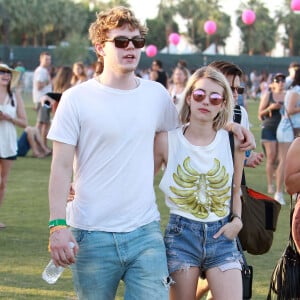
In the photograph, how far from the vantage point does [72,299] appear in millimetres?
6668

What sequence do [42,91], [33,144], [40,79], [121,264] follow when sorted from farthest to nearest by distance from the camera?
[42,91], [40,79], [33,144], [121,264]

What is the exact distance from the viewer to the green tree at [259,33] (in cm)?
9062

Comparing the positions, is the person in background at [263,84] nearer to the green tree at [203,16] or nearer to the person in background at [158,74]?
the person in background at [158,74]

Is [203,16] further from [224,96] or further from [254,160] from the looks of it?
[224,96]

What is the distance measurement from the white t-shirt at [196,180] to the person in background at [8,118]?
5321 millimetres

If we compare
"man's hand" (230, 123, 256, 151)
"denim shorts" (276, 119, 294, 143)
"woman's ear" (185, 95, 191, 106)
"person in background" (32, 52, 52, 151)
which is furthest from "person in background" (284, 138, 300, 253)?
"person in background" (32, 52, 52, 151)

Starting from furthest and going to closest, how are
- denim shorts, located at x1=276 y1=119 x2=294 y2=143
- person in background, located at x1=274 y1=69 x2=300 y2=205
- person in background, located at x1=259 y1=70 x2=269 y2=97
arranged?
person in background, located at x1=259 y1=70 x2=269 y2=97 < denim shorts, located at x1=276 y1=119 x2=294 y2=143 < person in background, located at x1=274 y1=69 x2=300 y2=205

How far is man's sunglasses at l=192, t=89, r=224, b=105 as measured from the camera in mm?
4520

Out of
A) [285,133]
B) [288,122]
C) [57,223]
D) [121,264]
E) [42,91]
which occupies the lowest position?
[42,91]

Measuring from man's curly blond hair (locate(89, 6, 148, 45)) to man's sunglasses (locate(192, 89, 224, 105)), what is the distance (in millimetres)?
438

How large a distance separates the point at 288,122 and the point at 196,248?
25.0ft

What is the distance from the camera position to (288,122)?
38.7 ft

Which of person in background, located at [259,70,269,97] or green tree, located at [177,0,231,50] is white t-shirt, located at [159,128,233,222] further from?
green tree, located at [177,0,231,50]

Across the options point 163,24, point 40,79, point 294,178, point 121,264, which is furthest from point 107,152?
point 163,24
